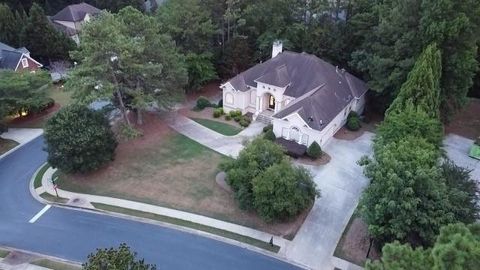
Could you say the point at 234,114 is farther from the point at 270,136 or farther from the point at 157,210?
the point at 157,210

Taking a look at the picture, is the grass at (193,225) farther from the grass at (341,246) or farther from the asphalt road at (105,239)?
the grass at (341,246)

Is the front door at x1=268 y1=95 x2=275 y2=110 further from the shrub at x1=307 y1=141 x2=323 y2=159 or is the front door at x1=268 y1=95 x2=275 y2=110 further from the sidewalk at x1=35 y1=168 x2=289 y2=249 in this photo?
the sidewalk at x1=35 y1=168 x2=289 y2=249

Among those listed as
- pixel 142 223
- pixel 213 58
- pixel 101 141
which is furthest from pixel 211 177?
pixel 213 58

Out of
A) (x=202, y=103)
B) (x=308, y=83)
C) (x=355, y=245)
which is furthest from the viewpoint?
(x=202, y=103)

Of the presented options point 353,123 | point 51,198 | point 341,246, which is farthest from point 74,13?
point 341,246

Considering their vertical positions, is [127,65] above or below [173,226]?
above

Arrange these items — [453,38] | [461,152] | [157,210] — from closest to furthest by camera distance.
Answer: [157,210], [453,38], [461,152]
